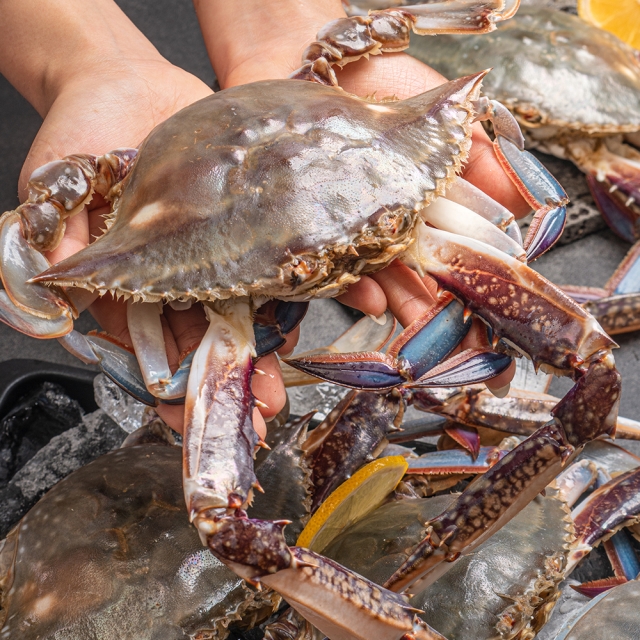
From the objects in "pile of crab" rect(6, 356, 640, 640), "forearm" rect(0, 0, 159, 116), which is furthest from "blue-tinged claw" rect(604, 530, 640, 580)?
"forearm" rect(0, 0, 159, 116)

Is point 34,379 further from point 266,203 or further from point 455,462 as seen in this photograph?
point 455,462

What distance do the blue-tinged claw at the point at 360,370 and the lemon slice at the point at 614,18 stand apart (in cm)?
251

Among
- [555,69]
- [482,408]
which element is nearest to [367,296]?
[482,408]

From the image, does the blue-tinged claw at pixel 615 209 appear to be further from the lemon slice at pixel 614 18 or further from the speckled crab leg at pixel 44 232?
the speckled crab leg at pixel 44 232

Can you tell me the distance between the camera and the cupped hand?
149 centimetres

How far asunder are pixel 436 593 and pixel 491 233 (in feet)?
2.49

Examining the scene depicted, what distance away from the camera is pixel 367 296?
4.98 ft

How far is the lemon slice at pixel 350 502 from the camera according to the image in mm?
1397

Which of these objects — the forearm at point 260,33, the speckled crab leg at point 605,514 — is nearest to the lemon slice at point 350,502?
the speckled crab leg at point 605,514

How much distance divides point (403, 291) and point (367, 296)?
8 centimetres

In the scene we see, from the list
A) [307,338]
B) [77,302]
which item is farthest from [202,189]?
[307,338]

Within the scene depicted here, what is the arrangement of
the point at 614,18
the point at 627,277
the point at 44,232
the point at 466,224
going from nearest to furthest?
the point at 44,232, the point at 466,224, the point at 627,277, the point at 614,18

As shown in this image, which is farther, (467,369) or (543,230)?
(543,230)

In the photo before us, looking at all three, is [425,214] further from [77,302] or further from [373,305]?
[77,302]
